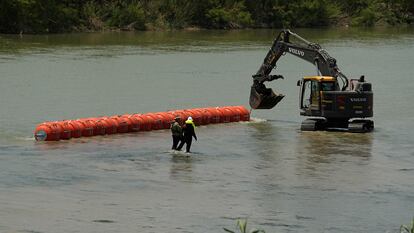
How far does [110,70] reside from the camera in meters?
72.8

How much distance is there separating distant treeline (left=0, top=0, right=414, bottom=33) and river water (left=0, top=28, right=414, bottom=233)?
39144 millimetres

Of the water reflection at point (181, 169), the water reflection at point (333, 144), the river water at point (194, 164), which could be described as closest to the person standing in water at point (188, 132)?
the water reflection at point (181, 169)

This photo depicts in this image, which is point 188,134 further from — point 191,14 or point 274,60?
point 191,14

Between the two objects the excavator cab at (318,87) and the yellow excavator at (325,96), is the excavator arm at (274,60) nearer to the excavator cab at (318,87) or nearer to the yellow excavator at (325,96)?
the yellow excavator at (325,96)

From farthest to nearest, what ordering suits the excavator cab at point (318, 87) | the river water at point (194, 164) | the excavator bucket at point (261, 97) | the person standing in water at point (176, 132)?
the excavator bucket at point (261, 97) < the excavator cab at point (318, 87) < the person standing in water at point (176, 132) < the river water at point (194, 164)

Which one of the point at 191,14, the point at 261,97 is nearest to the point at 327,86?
the point at 261,97

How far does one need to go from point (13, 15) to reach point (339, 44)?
32.4 meters

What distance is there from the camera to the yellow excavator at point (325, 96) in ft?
141

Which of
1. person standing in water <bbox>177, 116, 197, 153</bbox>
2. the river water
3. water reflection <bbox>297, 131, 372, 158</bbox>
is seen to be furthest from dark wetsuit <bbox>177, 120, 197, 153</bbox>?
water reflection <bbox>297, 131, 372, 158</bbox>

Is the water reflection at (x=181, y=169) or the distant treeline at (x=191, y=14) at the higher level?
the distant treeline at (x=191, y=14)

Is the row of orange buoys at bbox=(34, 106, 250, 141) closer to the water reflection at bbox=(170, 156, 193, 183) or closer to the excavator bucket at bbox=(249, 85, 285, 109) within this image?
the excavator bucket at bbox=(249, 85, 285, 109)

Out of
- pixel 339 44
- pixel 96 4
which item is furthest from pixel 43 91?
pixel 96 4

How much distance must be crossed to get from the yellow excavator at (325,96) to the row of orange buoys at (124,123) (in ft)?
4.33

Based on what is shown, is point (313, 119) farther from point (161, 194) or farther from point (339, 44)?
point (339, 44)
